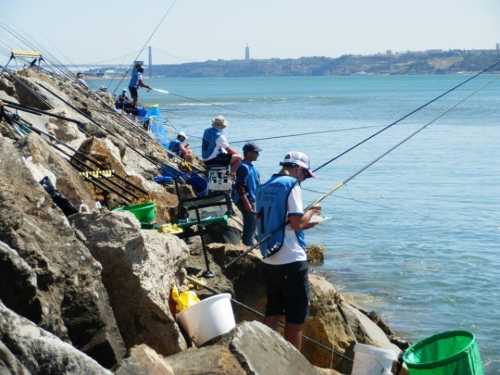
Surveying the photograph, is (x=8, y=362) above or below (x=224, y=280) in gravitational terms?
above

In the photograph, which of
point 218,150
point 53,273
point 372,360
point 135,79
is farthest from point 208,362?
point 135,79

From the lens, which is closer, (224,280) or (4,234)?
(4,234)

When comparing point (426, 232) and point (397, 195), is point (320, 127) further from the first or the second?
point (426, 232)

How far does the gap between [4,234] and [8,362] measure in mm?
1126

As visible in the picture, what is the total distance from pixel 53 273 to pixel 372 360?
2.55m

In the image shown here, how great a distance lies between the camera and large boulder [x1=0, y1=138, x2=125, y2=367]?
439 centimetres

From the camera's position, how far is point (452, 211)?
669 inches

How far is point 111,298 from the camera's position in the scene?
5.45 metres

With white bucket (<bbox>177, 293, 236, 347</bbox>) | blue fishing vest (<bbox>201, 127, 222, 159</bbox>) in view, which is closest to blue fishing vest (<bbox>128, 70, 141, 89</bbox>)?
blue fishing vest (<bbox>201, 127, 222, 159</bbox>)

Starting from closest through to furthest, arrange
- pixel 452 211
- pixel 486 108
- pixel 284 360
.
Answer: pixel 284 360
pixel 452 211
pixel 486 108

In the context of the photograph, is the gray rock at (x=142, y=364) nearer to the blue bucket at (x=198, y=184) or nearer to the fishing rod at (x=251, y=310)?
the fishing rod at (x=251, y=310)

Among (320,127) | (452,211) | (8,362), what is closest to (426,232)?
(452,211)

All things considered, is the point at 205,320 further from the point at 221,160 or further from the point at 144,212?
the point at 221,160

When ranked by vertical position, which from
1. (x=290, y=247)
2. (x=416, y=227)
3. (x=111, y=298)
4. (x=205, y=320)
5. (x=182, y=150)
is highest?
(x=290, y=247)
